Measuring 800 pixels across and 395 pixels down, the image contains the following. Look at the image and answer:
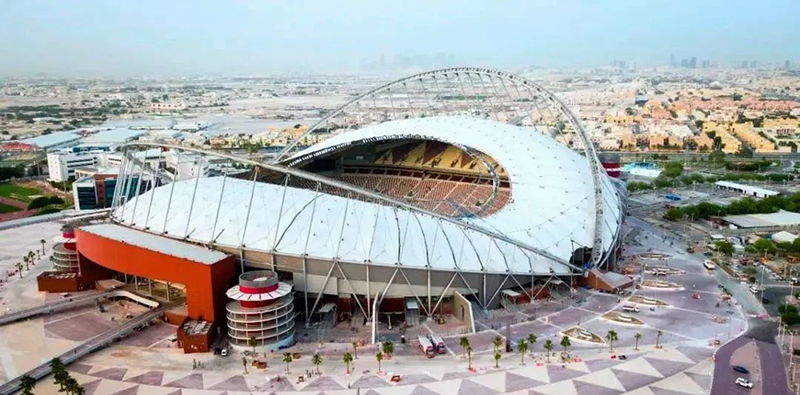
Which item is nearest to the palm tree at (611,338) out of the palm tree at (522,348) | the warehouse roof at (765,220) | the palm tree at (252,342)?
the palm tree at (522,348)

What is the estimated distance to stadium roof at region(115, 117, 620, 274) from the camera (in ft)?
184

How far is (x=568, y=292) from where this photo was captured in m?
63.1

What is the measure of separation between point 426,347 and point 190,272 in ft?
70.0

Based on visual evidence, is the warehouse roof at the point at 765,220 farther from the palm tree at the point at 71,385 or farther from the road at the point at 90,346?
the palm tree at the point at 71,385

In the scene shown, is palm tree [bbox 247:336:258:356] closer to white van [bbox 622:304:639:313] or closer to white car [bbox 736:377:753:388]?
white van [bbox 622:304:639:313]

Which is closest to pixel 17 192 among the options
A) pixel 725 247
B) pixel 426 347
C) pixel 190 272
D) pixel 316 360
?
pixel 190 272

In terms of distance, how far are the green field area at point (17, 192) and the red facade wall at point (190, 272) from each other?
7965 centimetres

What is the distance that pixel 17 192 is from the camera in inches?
5143

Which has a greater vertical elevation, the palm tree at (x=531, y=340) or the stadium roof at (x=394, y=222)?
the stadium roof at (x=394, y=222)

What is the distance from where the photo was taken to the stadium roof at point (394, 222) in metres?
55.9

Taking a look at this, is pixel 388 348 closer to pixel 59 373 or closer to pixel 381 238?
pixel 381 238

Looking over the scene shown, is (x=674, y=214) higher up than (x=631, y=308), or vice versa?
(x=631, y=308)

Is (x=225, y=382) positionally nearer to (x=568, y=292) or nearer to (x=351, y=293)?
(x=351, y=293)

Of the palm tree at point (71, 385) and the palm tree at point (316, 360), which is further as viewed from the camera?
the palm tree at point (316, 360)
